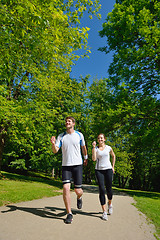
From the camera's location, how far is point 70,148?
3963mm

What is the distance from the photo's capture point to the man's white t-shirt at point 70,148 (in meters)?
3.92

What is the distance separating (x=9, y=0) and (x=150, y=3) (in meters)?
11.7

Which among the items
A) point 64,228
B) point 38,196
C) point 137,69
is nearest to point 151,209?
point 38,196

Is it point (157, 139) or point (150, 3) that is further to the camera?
point (150, 3)

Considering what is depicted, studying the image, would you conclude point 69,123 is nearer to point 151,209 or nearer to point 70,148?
point 70,148

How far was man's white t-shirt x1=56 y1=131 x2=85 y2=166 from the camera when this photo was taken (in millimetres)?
3920

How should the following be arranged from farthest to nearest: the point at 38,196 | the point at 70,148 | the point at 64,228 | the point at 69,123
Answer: the point at 38,196 → the point at 69,123 → the point at 70,148 → the point at 64,228

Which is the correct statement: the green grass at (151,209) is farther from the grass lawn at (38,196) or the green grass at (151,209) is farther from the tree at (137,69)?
the tree at (137,69)

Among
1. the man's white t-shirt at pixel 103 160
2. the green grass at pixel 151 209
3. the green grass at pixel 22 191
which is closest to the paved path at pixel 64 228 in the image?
the green grass at pixel 151 209

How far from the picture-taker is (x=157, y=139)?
38.5ft

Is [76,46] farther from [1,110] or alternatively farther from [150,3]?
[150,3]

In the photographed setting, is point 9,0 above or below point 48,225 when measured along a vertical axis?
above

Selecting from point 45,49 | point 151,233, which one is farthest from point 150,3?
point 151,233

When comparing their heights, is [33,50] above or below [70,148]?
above
